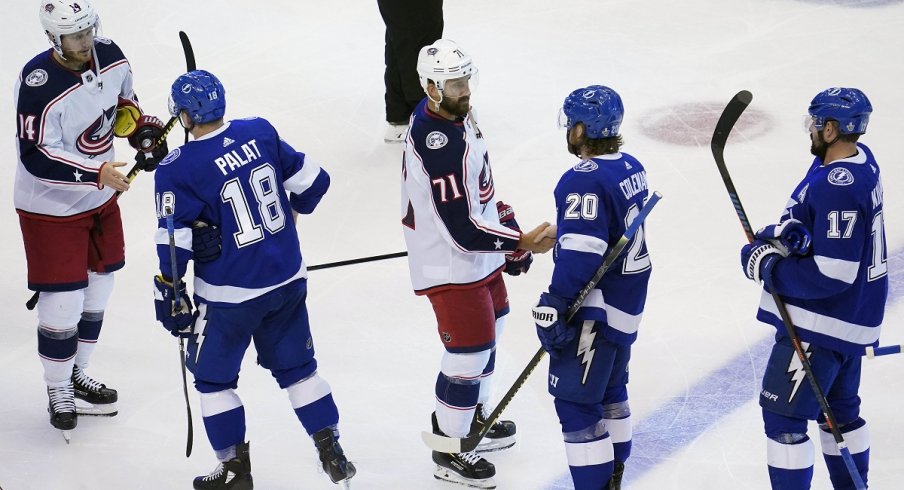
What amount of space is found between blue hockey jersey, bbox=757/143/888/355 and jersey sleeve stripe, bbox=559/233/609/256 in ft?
1.59

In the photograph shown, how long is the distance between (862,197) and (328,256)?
279 cm

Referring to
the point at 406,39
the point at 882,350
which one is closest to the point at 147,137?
the point at 406,39

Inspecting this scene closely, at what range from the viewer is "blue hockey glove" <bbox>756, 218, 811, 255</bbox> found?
3.26m

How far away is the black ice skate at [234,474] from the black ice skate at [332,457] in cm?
22

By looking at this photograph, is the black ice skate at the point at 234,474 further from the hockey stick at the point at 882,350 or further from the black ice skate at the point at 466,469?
the hockey stick at the point at 882,350

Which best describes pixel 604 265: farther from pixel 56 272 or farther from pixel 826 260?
pixel 56 272

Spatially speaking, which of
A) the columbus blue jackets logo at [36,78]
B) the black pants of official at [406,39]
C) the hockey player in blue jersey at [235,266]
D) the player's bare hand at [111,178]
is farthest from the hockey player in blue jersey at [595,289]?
the black pants of official at [406,39]

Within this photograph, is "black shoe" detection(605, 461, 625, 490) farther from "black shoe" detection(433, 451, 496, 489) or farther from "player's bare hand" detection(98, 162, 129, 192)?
"player's bare hand" detection(98, 162, 129, 192)

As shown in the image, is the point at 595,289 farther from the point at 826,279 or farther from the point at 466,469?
the point at 466,469

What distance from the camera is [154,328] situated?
491 centimetres

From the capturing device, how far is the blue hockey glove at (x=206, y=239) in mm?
3547

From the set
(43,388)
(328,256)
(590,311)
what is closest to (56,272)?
(43,388)

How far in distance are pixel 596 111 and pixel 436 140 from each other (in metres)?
0.49

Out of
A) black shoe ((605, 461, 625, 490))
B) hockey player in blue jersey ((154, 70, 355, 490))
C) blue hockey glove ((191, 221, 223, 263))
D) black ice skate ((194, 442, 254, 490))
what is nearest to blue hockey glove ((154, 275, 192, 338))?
hockey player in blue jersey ((154, 70, 355, 490))
